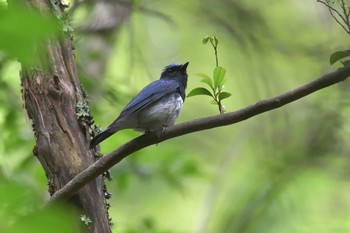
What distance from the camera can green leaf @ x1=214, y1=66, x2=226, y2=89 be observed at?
9.65ft

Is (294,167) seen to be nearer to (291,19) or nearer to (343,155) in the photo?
(343,155)

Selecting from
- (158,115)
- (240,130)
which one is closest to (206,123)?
(158,115)

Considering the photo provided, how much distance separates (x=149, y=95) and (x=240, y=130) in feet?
10.2

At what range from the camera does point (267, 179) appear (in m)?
6.11

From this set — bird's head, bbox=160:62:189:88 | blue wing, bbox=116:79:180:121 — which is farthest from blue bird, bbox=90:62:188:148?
bird's head, bbox=160:62:189:88

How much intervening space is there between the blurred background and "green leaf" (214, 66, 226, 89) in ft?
6.42

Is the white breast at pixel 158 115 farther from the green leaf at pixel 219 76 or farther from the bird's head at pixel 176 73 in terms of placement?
the green leaf at pixel 219 76

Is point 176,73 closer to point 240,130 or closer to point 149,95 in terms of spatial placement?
point 149,95

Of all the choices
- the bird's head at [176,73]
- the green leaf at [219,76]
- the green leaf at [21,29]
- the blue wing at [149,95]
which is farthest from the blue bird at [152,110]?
the green leaf at [21,29]

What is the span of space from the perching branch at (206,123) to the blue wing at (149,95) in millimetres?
904

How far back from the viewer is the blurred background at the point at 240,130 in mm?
5348

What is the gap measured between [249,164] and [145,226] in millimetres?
3797

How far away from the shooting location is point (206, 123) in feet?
9.38

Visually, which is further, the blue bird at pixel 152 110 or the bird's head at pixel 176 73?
the bird's head at pixel 176 73
